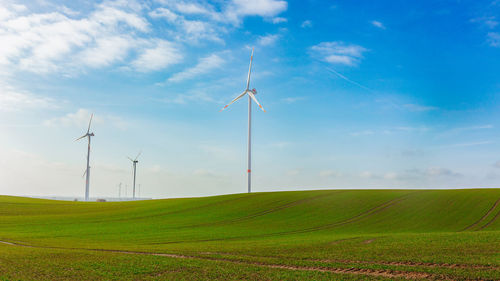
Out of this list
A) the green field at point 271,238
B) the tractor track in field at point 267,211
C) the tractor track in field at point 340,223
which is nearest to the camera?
the green field at point 271,238

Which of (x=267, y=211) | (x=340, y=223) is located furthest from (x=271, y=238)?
(x=267, y=211)

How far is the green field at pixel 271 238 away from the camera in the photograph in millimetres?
20094

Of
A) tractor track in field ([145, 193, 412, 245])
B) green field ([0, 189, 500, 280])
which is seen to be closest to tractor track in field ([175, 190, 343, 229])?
green field ([0, 189, 500, 280])

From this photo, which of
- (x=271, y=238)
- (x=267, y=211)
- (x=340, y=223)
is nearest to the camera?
(x=271, y=238)

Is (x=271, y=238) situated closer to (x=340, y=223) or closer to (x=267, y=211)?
(x=340, y=223)

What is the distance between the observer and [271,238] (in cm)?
3862

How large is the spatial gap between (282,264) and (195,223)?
32626mm

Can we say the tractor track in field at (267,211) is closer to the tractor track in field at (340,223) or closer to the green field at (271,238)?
the green field at (271,238)

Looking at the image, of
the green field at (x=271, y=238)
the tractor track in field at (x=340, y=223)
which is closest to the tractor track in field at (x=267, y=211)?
the green field at (x=271, y=238)

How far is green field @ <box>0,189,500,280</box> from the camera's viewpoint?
20.1 m

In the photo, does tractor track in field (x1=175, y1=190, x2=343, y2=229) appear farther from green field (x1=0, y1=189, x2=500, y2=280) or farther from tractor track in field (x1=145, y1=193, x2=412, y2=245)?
tractor track in field (x1=145, y1=193, x2=412, y2=245)

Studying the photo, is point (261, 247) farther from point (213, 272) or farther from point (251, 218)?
point (251, 218)

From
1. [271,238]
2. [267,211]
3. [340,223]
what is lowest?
[271,238]

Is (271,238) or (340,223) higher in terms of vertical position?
(340,223)
